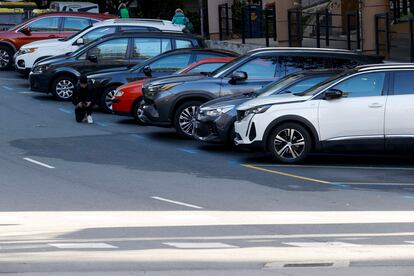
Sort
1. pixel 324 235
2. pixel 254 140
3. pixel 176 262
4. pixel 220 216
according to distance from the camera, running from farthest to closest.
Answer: pixel 254 140, pixel 220 216, pixel 324 235, pixel 176 262

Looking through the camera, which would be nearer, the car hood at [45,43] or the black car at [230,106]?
the black car at [230,106]

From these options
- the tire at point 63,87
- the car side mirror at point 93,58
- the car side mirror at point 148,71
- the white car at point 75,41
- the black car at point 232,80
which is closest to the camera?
the black car at point 232,80

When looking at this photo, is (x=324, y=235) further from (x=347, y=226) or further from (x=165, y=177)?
(x=165, y=177)

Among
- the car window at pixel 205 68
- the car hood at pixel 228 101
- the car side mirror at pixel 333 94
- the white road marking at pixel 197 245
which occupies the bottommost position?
the white road marking at pixel 197 245

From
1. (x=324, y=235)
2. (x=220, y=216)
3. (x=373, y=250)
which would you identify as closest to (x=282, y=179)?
(x=220, y=216)

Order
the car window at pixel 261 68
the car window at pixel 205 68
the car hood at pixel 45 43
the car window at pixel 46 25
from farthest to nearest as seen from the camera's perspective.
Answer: the car window at pixel 46 25
the car hood at pixel 45 43
the car window at pixel 205 68
the car window at pixel 261 68

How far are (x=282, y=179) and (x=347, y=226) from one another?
401cm

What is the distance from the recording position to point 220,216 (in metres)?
11.9

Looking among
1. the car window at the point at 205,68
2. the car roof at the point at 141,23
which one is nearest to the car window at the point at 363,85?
the car window at the point at 205,68

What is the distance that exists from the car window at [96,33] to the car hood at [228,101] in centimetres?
1013

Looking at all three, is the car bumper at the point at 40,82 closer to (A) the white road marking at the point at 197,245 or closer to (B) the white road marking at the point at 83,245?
(B) the white road marking at the point at 83,245

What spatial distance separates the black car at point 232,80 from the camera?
1900 centimetres

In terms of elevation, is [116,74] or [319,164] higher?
[116,74]

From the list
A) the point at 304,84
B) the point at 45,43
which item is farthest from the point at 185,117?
the point at 45,43
